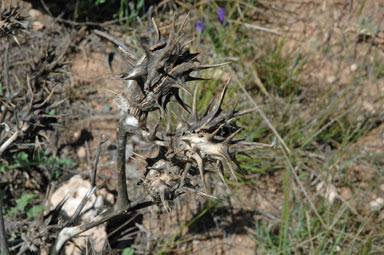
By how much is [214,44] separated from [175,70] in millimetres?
2956

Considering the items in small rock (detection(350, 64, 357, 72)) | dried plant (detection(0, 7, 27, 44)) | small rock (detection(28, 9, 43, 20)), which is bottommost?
small rock (detection(350, 64, 357, 72))

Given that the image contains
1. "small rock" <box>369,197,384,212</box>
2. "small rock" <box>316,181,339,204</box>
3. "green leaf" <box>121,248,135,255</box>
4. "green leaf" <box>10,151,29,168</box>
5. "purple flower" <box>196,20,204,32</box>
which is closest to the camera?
"green leaf" <box>121,248,135,255</box>

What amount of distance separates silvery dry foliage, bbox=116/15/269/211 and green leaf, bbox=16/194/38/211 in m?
1.91

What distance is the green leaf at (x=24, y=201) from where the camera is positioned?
315cm

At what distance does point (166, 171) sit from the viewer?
170cm

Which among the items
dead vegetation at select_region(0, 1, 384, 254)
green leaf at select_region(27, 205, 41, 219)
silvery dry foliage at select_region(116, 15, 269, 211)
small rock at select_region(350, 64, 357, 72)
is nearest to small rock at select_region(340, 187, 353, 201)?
dead vegetation at select_region(0, 1, 384, 254)

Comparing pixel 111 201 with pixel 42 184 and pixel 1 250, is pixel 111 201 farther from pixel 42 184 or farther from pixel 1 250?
pixel 1 250

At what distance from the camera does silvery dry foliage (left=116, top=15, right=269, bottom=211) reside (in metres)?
1.44

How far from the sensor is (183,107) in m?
1.56

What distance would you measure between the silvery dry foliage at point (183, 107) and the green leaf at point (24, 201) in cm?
191

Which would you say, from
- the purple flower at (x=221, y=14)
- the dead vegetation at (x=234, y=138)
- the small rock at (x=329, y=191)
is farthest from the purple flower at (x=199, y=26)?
the small rock at (x=329, y=191)

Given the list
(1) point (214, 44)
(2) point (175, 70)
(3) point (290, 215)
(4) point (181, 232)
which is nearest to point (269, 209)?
(3) point (290, 215)

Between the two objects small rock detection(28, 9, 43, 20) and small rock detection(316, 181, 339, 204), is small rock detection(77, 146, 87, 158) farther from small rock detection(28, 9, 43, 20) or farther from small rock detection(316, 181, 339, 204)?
small rock detection(316, 181, 339, 204)

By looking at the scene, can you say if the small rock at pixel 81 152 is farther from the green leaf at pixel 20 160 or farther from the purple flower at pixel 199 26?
the purple flower at pixel 199 26
